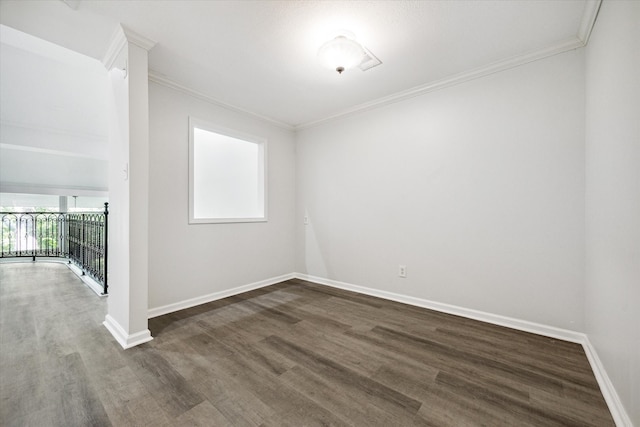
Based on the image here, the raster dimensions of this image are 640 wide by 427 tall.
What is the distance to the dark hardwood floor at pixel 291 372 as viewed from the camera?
1.34 meters

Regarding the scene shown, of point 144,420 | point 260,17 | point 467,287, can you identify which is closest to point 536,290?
point 467,287

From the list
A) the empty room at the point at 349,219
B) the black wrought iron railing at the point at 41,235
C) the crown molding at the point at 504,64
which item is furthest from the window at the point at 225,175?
the black wrought iron railing at the point at 41,235

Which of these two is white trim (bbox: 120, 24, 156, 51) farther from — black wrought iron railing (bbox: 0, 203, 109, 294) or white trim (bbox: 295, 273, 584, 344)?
black wrought iron railing (bbox: 0, 203, 109, 294)

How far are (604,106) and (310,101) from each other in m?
2.65

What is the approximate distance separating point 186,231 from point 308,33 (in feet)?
7.66

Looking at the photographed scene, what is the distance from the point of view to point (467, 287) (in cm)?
262

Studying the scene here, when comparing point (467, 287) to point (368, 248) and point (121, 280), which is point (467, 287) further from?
point (121, 280)

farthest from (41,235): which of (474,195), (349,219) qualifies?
(474,195)

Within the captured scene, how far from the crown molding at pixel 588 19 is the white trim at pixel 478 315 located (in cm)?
233

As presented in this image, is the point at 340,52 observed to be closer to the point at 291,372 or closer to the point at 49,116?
the point at 291,372

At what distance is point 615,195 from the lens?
1.43 meters

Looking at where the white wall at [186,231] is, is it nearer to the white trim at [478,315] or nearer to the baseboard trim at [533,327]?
the baseboard trim at [533,327]

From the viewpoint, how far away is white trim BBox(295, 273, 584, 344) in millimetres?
2145

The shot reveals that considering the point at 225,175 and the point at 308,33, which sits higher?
the point at 308,33
